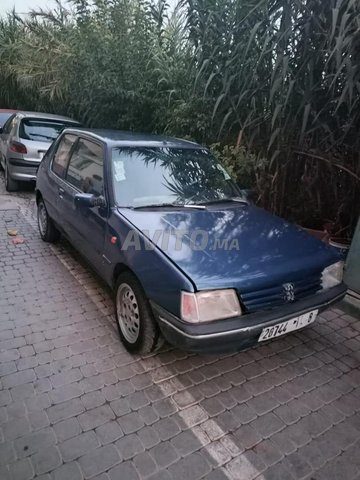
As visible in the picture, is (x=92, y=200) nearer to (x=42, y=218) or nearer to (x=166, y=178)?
(x=166, y=178)

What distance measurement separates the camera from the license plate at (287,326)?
7.24ft

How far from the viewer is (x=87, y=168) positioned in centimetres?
334

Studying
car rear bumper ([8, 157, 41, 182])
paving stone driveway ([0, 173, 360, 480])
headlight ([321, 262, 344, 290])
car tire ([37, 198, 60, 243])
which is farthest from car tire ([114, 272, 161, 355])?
car rear bumper ([8, 157, 41, 182])

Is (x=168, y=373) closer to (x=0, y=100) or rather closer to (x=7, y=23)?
(x=0, y=100)

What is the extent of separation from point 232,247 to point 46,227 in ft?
9.77

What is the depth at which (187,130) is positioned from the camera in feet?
20.7

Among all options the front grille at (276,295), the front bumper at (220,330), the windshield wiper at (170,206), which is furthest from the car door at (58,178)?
the front grille at (276,295)

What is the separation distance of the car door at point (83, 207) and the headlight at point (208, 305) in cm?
113

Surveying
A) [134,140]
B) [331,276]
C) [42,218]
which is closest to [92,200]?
[134,140]

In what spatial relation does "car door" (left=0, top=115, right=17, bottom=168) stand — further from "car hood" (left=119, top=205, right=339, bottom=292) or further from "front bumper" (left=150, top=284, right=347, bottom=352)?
"front bumper" (left=150, top=284, right=347, bottom=352)

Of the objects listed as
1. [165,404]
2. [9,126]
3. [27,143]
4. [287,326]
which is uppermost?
[9,126]

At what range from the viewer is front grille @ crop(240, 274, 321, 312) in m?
2.17

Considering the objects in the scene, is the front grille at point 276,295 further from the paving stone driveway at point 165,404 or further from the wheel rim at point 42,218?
the wheel rim at point 42,218

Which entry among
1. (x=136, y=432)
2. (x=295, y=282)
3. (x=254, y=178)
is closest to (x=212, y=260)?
(x=295, y=282)
